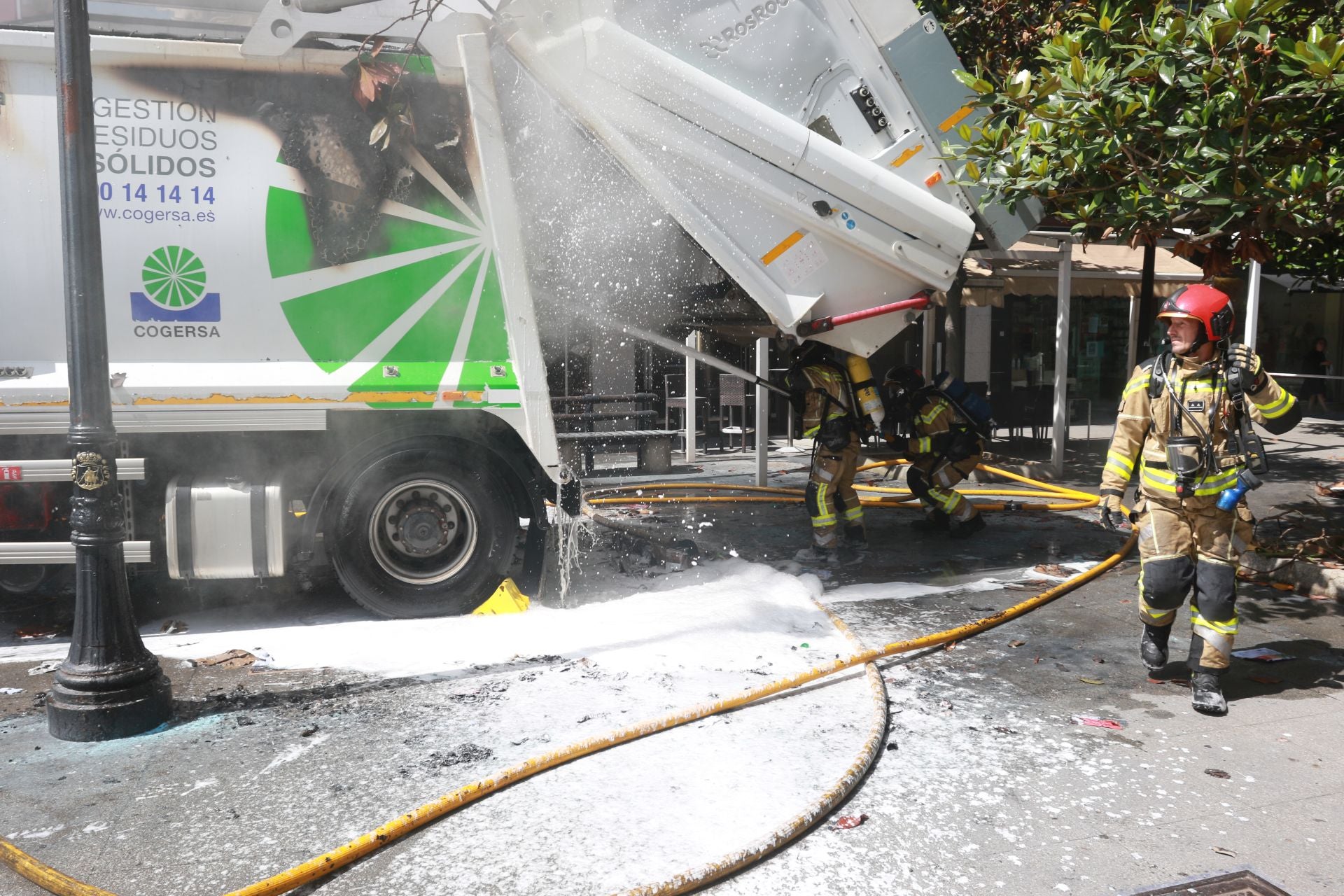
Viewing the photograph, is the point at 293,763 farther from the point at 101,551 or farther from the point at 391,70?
the point at 391,70

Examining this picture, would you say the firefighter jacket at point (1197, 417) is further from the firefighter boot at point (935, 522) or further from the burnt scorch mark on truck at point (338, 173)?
the burnt scorch mark on truck at point (338, 173)

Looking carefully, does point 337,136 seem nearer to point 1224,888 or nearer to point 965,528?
point 1224,888

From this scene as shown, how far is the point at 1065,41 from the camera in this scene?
16.7 feet

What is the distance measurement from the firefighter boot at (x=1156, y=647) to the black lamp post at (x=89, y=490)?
14.1 feet

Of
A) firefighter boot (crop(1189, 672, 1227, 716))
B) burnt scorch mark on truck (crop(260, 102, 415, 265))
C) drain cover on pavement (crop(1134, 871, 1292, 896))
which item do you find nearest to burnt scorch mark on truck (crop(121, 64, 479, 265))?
burnt scorch mark on truck (crop(260, 102, 415, 265))

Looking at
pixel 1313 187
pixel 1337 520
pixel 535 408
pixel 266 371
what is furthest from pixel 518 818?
pixel 1337 520

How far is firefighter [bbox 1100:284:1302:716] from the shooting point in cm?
427

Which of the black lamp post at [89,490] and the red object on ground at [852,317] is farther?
the red object on ground at [852,317]

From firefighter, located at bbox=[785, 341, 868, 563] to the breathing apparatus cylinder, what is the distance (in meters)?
0.06

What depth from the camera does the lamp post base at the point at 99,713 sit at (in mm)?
3855

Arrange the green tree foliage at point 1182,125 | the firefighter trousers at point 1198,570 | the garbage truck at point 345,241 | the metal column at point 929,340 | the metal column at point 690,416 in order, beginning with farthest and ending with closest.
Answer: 1. the metal column at point 929,340
2. the metal column at point 690,416
3. the garbage truck at point 345,241
4. the green tree foliage at point 1182,125
5. the firefighter trousers at point 1198,570

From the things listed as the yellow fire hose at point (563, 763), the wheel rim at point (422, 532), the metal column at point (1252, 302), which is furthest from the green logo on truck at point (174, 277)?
the metal column at point (1252, 302)

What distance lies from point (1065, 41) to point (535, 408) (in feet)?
11.0

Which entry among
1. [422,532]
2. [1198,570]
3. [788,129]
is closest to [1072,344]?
[788,129]
